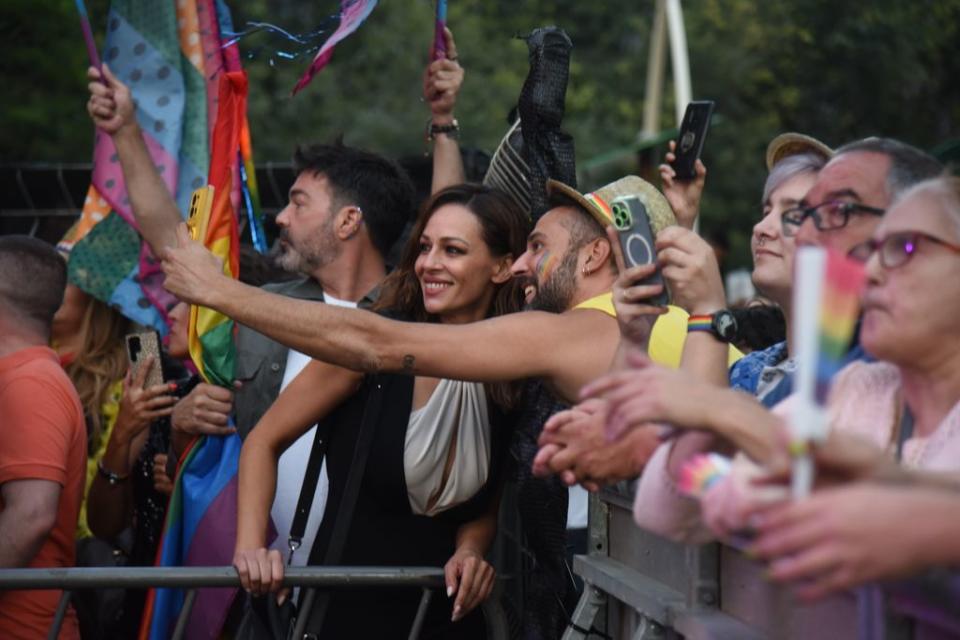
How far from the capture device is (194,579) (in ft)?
12.8

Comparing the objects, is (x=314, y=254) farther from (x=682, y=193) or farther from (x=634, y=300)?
(x=634, y=300)

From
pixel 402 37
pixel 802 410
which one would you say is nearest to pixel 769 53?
pixel 402 37

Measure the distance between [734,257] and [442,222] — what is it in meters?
22.0

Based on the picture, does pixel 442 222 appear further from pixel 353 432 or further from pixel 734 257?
pixel 734 257

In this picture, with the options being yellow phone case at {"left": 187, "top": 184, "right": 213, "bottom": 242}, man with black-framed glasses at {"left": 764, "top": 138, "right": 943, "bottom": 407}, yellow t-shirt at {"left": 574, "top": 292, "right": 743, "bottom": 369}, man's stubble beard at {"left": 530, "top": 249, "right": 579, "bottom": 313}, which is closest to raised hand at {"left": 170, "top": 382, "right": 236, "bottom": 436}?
yellow phone case at {"left": 187, "top": 184, "right": 213, "bottom": 242}

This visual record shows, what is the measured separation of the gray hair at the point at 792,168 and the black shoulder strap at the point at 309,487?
58.2 inches

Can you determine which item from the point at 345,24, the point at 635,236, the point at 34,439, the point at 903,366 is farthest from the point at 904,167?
the point at 34,439

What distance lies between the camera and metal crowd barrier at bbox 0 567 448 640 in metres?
3.85

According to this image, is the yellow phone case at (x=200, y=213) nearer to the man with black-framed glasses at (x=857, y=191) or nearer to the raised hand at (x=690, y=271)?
the raised hand at (x=690, y=271)

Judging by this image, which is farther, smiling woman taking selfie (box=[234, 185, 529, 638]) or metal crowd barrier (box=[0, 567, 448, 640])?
smiling woman taking selfie (box=[234, 185, 529, 638])

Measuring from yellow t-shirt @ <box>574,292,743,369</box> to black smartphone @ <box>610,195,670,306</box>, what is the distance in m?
0.47

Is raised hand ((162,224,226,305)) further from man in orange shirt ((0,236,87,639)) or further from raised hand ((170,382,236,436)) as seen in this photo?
raised hand ((170,382,236,436))

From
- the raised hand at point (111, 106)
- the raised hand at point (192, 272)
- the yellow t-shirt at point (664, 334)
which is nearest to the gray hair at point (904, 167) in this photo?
the yellow t-shirt at point (664, 334)

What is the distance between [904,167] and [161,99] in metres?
3.65
